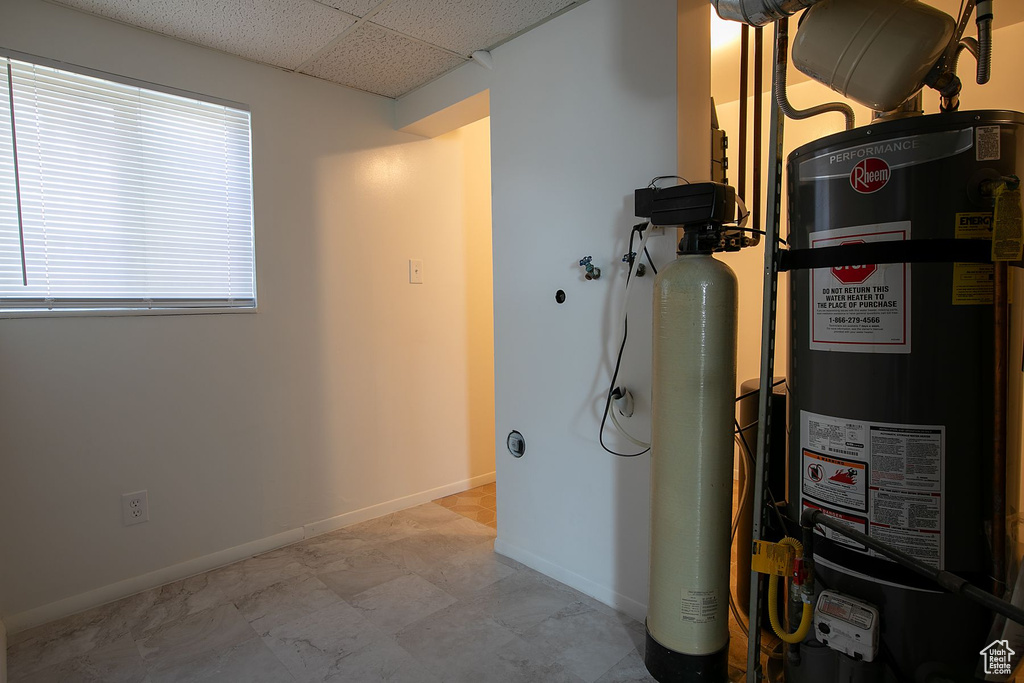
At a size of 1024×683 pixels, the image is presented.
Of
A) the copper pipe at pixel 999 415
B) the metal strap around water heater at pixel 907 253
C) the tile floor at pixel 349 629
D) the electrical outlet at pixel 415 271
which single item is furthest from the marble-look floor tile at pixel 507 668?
the electrical outlet at pixel 415 271

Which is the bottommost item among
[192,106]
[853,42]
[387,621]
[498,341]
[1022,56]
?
[387,621]

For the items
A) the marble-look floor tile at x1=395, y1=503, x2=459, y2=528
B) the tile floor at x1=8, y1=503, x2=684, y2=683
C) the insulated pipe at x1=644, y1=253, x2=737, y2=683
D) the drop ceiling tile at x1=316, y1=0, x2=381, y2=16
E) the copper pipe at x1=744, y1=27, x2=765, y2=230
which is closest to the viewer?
the insulated pipe at x1=644, y1=253, x2=737, y2=683

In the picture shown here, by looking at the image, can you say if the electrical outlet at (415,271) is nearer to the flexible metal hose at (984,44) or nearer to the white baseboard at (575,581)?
the white baseboard at (575,581)

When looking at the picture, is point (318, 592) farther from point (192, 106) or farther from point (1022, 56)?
point (1022, 56)

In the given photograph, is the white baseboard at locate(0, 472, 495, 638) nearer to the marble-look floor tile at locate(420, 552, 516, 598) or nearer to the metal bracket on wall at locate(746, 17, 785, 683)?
the marble-look floor tile at locate(420, 552, 516, 598)

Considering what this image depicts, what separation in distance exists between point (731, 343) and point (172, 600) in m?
2.23

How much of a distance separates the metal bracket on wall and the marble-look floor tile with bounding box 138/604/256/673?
5.28ft

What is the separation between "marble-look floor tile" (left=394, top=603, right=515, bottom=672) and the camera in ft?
5.81

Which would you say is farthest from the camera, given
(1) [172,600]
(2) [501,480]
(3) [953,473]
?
(2) [501,480]

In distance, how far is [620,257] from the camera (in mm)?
1928

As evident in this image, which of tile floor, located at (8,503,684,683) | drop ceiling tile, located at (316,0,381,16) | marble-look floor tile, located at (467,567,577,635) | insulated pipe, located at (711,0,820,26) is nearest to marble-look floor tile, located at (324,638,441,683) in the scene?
tile floor, located at (8,503,684,683)

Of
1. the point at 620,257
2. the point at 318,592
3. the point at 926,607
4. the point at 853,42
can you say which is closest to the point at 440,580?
the point at 318,592

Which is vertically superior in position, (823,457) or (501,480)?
(823,457)

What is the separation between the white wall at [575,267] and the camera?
1.85 metres
